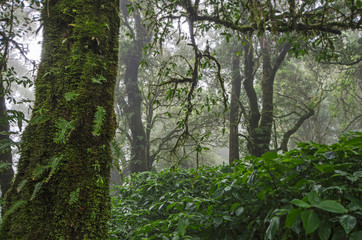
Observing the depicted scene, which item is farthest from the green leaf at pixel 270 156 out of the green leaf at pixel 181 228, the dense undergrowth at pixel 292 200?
the green leaf at pixel 181 228

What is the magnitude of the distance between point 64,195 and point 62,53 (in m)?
1.10

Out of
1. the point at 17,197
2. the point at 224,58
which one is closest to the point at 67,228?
the point at 17,197

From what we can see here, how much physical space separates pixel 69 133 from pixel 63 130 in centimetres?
7

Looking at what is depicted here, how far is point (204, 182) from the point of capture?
3852 millimetres

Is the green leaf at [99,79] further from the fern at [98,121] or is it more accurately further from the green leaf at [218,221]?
the green leaf at [218,221]

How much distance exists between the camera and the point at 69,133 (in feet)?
5.27

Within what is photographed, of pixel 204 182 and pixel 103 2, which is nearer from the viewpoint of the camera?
pixel 103 2

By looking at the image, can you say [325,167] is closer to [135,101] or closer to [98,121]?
[98,121]

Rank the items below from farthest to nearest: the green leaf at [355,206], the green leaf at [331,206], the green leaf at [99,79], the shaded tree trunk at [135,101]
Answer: the shaded tree trunk at [135,101], the green leaf at [99,79], the green leaf at [355,206], the green leaf at [331,206]

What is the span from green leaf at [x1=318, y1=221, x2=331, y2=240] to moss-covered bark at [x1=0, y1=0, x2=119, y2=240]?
4.40ft

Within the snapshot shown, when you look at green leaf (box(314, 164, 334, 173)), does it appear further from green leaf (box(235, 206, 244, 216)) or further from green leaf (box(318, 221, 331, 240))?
green leaf (box(235, 206, 244, 216))

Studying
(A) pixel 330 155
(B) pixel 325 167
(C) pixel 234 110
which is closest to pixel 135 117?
(C) pixel 234 110

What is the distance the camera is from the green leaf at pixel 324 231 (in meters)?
1.35

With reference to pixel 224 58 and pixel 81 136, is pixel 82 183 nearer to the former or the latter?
pixel 81 136
